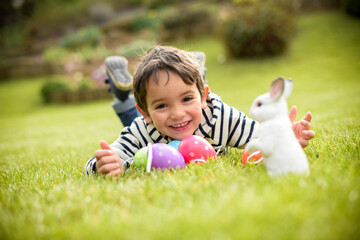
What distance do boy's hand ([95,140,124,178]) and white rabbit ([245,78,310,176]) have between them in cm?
94

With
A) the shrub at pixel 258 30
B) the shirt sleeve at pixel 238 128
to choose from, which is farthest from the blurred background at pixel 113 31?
the shirt sleeve at pixel 238 128

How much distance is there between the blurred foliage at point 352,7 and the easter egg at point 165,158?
1806 cm

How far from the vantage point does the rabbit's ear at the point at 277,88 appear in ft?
5.03

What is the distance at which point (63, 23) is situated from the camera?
26.5 m

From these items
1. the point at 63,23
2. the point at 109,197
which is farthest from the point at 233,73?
the point at 63,23

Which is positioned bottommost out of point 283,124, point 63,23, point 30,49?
point 283,124

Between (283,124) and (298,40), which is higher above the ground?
(298,40)

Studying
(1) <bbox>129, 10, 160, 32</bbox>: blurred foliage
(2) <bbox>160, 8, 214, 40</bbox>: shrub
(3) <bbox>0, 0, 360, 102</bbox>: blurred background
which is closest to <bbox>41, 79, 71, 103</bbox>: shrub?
(3) <bbox>0, 0, 360, 102</bbox>: blurred background

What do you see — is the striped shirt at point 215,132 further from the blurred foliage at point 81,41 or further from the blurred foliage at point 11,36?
the blurred foliage at point 11,36

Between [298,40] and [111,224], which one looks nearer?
[111,224]

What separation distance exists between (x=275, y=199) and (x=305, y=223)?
0.17 m

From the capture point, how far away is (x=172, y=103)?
85.7 inches

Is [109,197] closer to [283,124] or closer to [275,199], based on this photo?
[275,199]

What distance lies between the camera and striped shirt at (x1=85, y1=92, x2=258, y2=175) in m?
2.44
